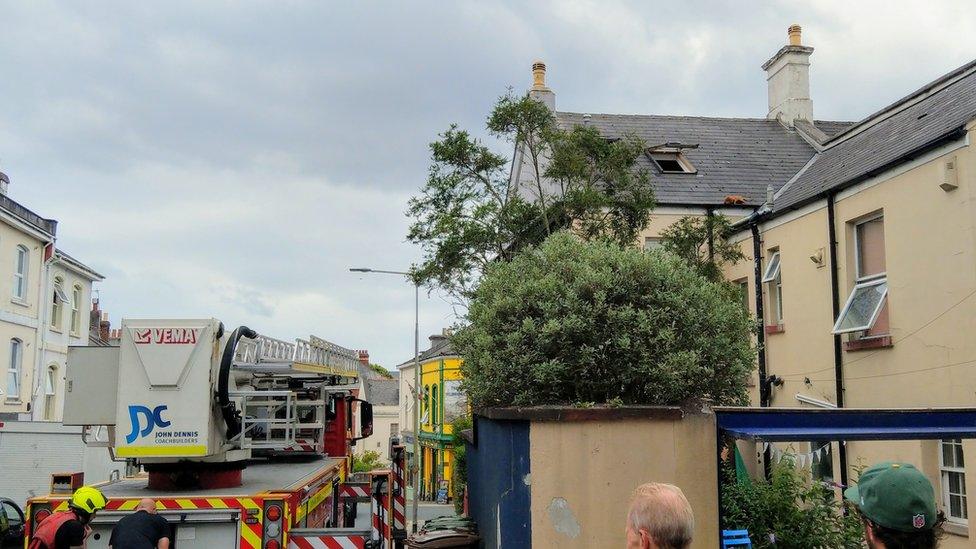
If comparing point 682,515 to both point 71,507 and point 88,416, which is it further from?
point 88,416

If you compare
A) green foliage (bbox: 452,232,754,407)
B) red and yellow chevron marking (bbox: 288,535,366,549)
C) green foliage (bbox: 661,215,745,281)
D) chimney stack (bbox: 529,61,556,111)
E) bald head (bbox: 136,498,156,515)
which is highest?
chimney stack (bbox: 529,61,556,111)

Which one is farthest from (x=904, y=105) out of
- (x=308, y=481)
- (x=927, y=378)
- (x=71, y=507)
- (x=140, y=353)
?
(x=71, y=507)

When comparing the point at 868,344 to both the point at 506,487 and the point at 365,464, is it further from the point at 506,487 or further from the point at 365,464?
the point at 365,464

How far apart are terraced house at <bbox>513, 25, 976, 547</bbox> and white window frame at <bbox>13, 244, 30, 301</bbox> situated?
68.9 ft

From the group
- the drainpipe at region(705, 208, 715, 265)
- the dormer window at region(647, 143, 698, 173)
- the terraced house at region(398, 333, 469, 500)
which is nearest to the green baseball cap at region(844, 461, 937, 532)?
the drainpipe at region(705, 208, 715, 265)

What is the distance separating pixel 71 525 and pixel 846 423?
6.24 metres

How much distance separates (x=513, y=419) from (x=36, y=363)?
26811 millimetres

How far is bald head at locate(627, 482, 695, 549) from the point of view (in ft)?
10.1

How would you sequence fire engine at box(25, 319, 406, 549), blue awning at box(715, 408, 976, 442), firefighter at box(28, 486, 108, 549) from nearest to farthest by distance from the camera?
firefighter at box(28, 486, 108, 549) < blue awning at box(715, 408, 976, 442) < fire engine at box(25, 319, 406, 549)

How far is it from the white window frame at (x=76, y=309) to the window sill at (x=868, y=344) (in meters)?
29.9

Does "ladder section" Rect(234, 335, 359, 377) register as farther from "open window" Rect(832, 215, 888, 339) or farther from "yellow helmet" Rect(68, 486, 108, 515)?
"open window" Rect(832, 215, 888, 339)

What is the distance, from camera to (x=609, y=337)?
27.8 ft

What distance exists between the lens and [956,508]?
1128 centimetres

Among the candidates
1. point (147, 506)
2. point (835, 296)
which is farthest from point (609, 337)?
point (835, 296)
